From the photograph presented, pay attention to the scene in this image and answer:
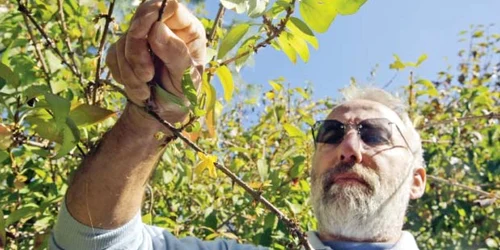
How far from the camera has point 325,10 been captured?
788 millimetres

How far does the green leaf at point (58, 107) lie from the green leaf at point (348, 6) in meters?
0.42

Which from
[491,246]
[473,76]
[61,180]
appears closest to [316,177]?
[61,180]

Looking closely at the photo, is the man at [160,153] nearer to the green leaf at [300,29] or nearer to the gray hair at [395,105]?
the gray hair at [395,105]

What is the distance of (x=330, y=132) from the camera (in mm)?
2199

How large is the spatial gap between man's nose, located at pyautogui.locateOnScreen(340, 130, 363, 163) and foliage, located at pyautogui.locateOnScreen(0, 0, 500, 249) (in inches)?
5.8

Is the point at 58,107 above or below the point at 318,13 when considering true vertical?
below

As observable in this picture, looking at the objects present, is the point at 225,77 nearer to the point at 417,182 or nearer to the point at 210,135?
the point at 210,135

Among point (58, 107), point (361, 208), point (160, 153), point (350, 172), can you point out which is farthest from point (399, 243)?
point (58, 107)

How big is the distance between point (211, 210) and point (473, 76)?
2.56 metres

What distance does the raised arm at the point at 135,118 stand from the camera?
33.8 inches

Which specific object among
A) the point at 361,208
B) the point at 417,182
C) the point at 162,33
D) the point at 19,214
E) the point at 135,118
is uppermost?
the point at 162,33

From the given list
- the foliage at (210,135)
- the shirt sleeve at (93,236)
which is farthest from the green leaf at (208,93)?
the shirt sleeve at (93,236)

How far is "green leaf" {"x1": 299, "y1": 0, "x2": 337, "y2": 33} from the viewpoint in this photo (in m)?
0.78

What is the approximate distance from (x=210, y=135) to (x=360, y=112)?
127 cm
